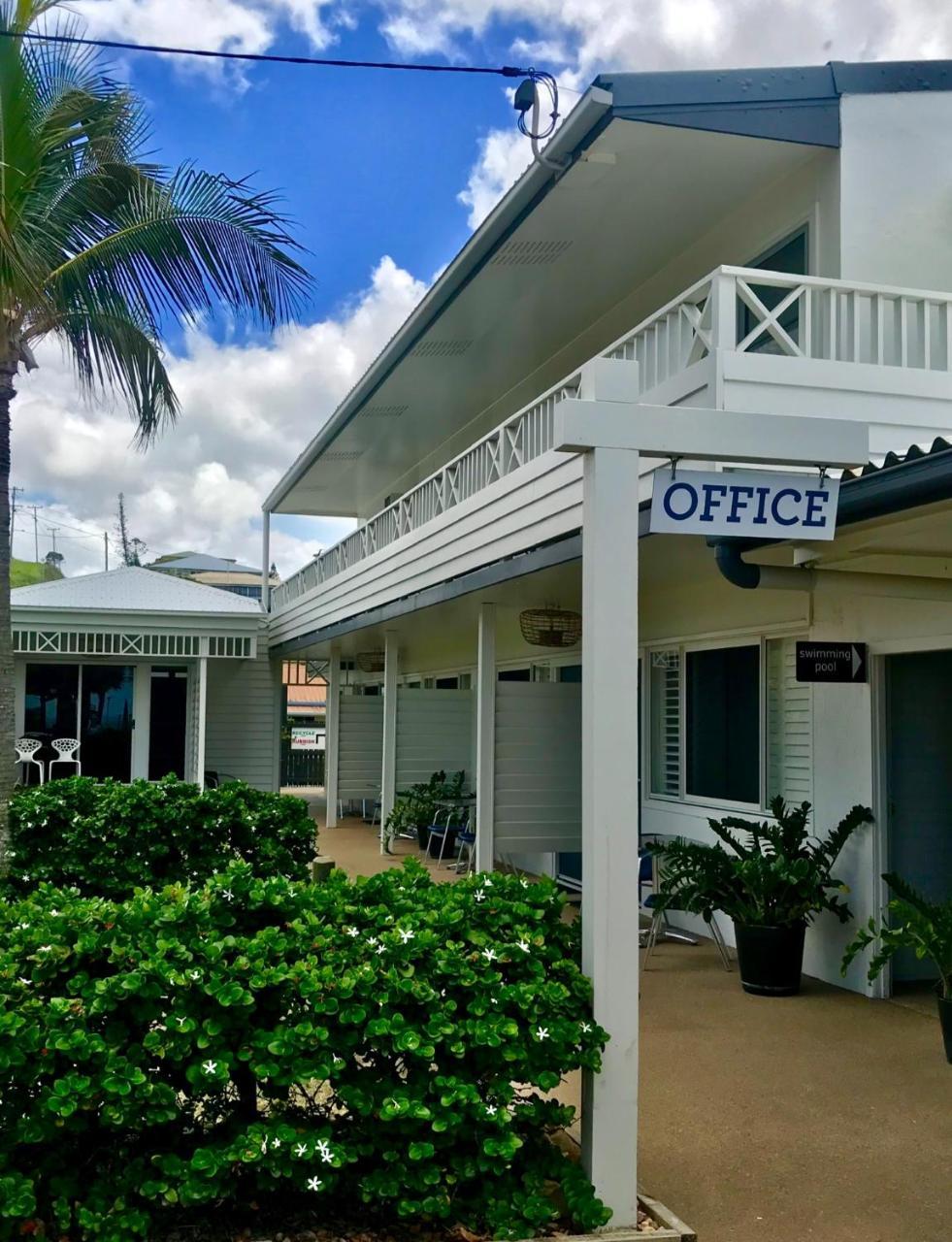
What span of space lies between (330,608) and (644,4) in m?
8.55

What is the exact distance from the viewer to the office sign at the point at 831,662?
25.0ft

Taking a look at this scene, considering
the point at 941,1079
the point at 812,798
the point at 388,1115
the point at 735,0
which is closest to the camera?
the point at 388,1115

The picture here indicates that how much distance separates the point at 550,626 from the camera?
421 inches

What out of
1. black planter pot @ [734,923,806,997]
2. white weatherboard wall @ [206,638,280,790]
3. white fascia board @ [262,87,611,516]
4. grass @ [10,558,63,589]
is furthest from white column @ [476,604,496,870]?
grass @ [10,558,63,589]

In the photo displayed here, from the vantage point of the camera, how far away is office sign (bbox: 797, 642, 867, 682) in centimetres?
761

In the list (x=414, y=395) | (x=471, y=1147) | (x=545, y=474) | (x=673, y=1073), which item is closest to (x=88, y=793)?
(x=545, y=474)

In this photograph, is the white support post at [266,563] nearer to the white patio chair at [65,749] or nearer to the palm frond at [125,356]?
the white patio chair at [65,749]

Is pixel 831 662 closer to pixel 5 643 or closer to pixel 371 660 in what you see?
pixel 5 643

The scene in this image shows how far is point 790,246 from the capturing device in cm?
858

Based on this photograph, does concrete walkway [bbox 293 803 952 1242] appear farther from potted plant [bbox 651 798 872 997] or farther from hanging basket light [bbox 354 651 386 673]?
hanging basket light [bbox 354 651 386 673]

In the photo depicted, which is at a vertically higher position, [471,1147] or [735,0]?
[735,0]

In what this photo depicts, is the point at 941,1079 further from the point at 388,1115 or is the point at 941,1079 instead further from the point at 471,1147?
the point at 388,1115

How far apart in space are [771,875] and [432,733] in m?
8.56

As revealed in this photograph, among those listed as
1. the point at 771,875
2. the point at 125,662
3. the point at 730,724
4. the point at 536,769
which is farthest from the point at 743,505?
the point at 125,662
